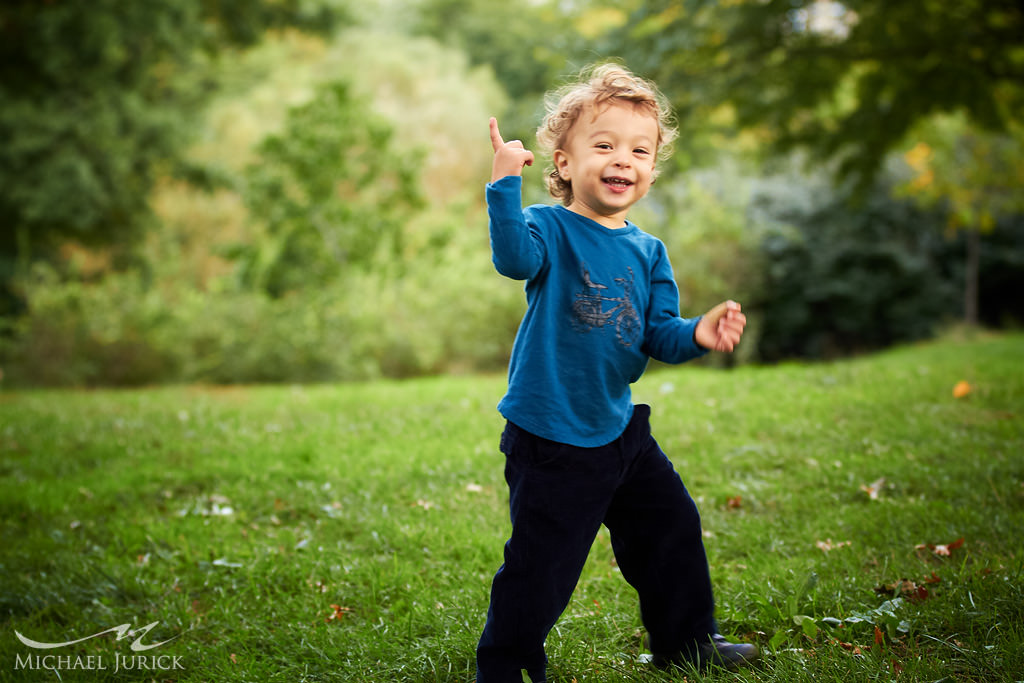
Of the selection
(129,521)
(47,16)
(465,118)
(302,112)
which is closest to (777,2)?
(302,112)

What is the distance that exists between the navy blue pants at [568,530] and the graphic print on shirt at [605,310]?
0.29 m

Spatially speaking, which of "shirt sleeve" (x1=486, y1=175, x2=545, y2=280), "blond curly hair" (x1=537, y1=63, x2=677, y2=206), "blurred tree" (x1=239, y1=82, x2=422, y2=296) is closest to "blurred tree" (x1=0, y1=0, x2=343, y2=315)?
"blurred tree" (x1=239, y1=82, x2=422, y2=296)

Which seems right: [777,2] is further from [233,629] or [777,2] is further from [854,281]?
[854,281]

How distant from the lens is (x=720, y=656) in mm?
2545

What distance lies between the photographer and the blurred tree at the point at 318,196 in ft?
38.5

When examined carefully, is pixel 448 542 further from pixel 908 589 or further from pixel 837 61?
pixel 837 61

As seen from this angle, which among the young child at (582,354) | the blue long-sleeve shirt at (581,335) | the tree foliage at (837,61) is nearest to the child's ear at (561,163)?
the young child at (582,354)

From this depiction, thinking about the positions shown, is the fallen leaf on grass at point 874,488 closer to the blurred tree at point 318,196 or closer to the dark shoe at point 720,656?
the dark shoe at point 720,656

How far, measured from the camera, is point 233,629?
9.98 ft

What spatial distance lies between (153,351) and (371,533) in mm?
9122

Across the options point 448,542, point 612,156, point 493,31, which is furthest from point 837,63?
point 493,31

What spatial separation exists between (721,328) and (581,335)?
0.40 m

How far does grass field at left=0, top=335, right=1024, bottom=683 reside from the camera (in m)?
2.71

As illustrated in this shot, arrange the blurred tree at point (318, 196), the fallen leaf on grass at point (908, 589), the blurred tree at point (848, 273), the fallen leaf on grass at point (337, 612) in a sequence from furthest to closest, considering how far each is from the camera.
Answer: the blurred tree at point (848, 273) → the blurred tree at point (318, 196) → the fallen leaf on grass at point (337, 612) → the fallen leaf on grass at point (908, 589)
